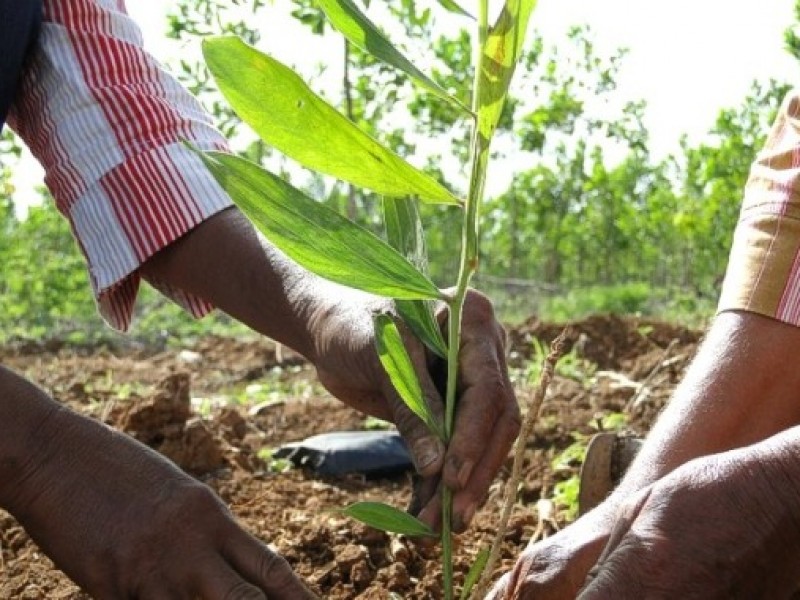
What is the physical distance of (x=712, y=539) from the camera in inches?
39.6

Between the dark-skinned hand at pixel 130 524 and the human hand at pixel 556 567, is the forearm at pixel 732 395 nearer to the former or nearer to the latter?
the human hand at pixel 556 567

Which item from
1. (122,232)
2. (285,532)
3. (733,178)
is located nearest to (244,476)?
(285,532)

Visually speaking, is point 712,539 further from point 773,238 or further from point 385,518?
point 773,238

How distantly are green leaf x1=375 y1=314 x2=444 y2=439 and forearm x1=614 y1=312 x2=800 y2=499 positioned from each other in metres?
0.58

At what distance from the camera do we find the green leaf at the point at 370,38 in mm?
1076

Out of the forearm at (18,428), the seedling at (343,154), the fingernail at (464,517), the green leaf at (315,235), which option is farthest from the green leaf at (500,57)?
the forearm at (18,428)

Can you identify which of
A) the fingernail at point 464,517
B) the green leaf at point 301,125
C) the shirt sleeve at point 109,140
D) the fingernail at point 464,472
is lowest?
the fingernail at point 464,517

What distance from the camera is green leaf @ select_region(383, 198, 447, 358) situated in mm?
1271

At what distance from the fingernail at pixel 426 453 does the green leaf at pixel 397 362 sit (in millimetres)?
→ 60

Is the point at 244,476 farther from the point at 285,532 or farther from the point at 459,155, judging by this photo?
the point at 459,155

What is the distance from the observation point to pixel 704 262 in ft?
43.3

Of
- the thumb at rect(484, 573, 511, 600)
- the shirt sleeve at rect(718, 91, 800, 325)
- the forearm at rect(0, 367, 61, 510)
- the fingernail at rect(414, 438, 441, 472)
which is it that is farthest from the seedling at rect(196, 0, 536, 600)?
the shirt sleeve at rect(718, 91, 800, 325)

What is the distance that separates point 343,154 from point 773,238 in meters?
0.95

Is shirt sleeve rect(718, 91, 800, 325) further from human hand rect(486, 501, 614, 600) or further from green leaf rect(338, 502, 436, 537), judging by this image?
green leaf rect(338, 502, 436, 537)
